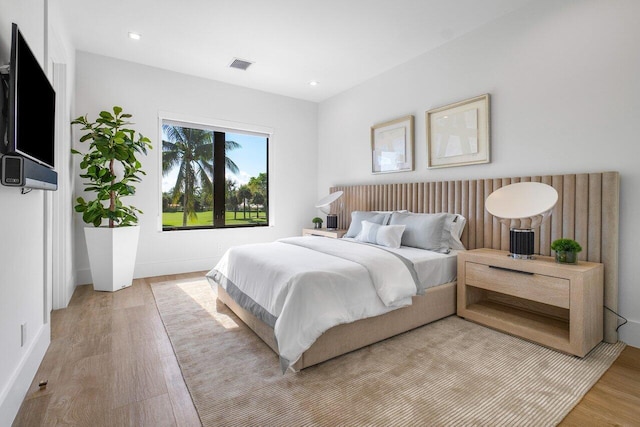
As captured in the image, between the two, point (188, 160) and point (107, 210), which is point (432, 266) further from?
point (188, 160)

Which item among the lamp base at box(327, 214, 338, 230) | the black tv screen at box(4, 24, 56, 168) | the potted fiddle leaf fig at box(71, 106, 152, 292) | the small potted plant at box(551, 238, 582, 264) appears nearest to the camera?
the black tv screen at box(4, 24, 56, 168)

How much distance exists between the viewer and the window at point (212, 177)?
457 centimetres

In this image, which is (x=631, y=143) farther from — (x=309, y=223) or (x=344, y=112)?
(x=309, y=223)

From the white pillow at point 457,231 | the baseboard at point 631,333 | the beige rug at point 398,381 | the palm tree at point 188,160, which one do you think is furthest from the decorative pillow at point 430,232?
the palm tree at point 188,160

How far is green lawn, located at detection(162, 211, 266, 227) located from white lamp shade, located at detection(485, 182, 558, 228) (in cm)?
364

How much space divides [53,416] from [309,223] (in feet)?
14.6

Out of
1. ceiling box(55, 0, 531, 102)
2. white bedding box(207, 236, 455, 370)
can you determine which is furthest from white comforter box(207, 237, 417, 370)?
ceiling box(55, 0, 531, 102)

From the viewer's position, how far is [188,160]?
15.4 feet

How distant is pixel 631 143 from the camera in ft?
7.52

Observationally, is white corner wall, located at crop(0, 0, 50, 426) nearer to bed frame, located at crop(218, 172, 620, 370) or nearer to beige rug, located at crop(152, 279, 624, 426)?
beige rug, located at crop(152, 279, 624, 426)

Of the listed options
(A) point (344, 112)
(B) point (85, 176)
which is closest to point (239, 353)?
(B) point (85, 176)

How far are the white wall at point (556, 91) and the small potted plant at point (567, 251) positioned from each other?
46 cm

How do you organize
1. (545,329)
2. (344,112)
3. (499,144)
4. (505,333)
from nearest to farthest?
(545,329) → (505,333) → (499,144) → (344,112)

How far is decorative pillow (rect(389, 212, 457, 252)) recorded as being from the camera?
10.1 feet
